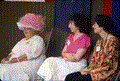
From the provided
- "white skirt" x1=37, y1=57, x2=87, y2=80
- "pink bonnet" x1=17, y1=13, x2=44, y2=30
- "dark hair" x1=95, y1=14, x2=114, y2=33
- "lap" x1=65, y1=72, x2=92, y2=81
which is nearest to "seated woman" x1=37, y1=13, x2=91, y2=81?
"white skirt" x1=37, y1=57, x2=87, y2=80

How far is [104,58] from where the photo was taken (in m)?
2.29

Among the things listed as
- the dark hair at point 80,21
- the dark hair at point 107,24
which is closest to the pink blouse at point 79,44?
the dark hair at point 80,21

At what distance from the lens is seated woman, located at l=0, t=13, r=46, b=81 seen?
121 inches

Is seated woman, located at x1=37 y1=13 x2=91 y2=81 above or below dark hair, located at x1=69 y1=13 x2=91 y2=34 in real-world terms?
below

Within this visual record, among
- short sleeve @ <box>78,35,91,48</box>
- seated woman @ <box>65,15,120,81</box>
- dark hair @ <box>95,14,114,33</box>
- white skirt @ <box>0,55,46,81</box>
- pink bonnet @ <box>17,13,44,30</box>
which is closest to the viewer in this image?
seated woman @ <box>65,15,120,81</box>

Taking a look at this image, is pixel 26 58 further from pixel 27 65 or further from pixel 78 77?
pixel 78 77

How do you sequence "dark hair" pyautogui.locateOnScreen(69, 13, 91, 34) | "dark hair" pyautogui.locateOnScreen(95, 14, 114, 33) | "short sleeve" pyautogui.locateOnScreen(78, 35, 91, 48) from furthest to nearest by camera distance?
"dark hair" pyautogui.locateOnScreen(69, 13, 91, 34)
"short sleeve" pyautogui.locateOnScreen(78, 35, 91, 48)
"dark hair" pyautogui.locateOnScreen(95, 14, 114, 33)

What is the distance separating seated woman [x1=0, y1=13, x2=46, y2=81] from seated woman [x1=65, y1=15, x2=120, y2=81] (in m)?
0.93

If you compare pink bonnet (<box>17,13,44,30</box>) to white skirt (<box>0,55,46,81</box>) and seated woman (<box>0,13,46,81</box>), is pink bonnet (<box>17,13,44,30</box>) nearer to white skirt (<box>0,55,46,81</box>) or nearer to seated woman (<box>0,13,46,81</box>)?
seated woman (<box>0,13,46,81</box>)

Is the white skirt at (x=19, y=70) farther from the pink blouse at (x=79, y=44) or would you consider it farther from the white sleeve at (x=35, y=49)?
the pink blouse at (x=79, y=44)

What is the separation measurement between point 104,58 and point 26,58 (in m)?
1.44

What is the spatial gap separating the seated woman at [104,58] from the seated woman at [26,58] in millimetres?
926

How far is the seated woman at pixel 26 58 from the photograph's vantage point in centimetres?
307

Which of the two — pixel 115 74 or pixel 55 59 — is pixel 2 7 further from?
pixel 115 74
